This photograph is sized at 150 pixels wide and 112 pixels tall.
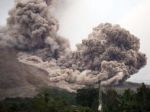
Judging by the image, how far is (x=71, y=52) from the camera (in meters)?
130

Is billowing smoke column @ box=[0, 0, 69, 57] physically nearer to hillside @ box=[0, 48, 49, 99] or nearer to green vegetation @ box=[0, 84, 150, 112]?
hillside @ box=[0, 48, 49, 99]

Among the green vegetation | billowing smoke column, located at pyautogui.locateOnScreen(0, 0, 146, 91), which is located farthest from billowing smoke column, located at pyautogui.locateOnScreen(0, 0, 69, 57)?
the green vegetation

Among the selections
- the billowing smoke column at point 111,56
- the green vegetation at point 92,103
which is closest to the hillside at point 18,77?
the billowing smoke column at point 111,56

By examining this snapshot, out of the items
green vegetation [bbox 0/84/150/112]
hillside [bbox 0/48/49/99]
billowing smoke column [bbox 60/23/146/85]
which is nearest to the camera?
green vegetation [bbox 0/84/150/112]

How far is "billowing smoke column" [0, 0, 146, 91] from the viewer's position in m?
119

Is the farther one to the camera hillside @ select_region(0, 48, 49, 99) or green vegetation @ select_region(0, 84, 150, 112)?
hillside @ select_region(0, 48, 49, 99)

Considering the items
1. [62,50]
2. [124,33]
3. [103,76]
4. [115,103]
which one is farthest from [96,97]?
[62,50]

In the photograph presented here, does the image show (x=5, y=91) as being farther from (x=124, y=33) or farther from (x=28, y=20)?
(x=124, y=33)

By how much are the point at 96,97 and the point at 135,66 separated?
1356 inches

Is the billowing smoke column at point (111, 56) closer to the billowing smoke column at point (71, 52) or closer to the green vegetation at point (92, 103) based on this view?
the billowing smoke column at point (71, 52)

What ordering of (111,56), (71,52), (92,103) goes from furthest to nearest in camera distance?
(71,52) < (111,56) < (92,103)

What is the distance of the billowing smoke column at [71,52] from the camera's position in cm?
11919

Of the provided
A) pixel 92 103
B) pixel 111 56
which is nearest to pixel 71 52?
pixel 111 56

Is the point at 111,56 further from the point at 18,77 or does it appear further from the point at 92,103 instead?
the point at 92,103
